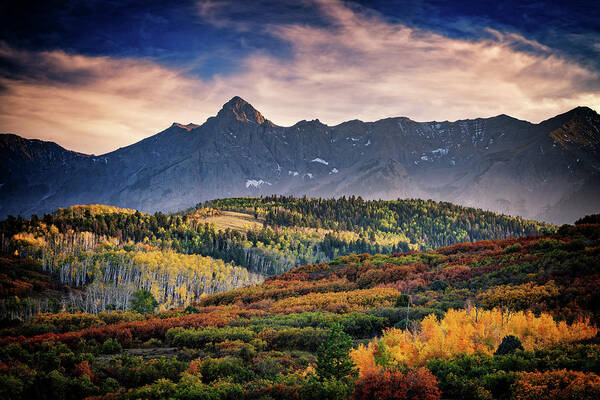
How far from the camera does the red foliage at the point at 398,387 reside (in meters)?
17.9

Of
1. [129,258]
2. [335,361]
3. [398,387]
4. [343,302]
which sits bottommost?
[129,258]

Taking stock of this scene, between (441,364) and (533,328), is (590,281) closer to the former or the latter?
(533,328)

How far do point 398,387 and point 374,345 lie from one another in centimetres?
849

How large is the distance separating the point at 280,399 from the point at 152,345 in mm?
18273

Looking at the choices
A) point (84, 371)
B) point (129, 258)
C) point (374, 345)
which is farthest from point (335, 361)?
point (129, 258)

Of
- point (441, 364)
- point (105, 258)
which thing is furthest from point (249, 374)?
point (105, 258)

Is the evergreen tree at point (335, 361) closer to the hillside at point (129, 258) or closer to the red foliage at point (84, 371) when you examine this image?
the red foliage at point (84, 371)

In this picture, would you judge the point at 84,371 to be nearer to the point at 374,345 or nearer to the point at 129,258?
the point at 374,345

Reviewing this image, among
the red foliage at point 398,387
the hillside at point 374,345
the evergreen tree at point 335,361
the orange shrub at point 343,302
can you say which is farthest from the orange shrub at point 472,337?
the orange shrub at point 343,302

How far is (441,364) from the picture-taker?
21.4 metres

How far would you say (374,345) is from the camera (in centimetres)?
2691

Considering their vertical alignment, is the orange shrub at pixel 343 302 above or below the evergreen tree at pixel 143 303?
above

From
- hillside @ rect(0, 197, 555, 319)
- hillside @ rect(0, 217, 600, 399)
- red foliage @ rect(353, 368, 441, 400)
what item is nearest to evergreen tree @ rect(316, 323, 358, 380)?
hillside @ rect(0, 217, 600, 399)

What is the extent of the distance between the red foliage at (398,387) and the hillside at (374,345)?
7 cm
